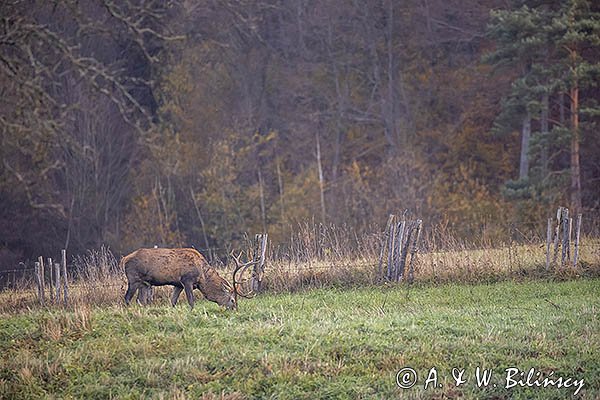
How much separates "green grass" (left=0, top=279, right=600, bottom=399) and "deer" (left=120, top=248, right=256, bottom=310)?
1.98 m

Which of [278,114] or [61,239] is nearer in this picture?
[61,239]

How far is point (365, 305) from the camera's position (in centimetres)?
1664

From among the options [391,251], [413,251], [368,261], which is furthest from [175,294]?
[413,251]

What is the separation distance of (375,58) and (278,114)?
5.32 m

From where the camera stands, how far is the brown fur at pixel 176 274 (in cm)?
1677

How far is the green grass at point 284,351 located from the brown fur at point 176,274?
2.03 m

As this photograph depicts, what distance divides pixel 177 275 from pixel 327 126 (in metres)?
27.3

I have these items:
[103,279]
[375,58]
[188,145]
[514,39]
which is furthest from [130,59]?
[103,279]

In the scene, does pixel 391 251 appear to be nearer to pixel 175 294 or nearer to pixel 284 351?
pixel 175 294

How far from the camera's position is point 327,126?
43.6 metres

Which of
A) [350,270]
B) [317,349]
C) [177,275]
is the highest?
[317,349]

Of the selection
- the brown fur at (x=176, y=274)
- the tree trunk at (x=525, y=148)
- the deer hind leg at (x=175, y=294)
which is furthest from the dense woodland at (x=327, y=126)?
the brown fur at (x=176, y=274)

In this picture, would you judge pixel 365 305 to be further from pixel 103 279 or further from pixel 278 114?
pixel 278 114

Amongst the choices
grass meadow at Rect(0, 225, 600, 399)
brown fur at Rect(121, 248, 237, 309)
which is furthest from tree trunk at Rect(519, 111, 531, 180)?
brown fur at Rect(121, 248, 237, 309)
